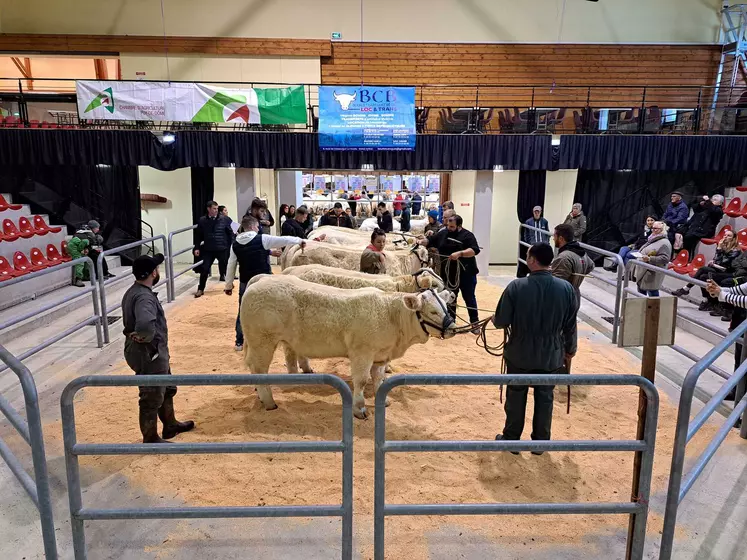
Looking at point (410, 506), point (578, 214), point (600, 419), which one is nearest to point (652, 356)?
point (410, 506)

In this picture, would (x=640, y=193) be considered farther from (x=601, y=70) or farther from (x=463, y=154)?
(x=463, y=154)

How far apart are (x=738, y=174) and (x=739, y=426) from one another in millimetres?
10733

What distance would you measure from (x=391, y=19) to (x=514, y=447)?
15.3 meters

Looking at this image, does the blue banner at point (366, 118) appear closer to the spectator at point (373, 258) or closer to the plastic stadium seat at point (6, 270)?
the spectator at point (373, 258)

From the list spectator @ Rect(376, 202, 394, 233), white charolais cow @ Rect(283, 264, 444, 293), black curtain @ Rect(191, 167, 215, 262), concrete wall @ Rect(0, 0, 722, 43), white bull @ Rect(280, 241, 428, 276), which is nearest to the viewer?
white charolais cow @ Rect(283, 264, 444, 293)

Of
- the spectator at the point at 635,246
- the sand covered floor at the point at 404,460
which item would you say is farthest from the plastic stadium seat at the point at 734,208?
the sand covered floor at the point at 404,460

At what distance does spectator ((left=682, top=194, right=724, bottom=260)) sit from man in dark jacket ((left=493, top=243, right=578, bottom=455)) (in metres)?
8.39

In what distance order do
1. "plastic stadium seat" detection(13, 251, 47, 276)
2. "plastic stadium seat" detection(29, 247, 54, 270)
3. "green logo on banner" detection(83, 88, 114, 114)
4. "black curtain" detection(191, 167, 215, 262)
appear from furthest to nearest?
"black curtain" detection(191, 167, 215, 262) → "green logo on banner" detection(83, 88, 114, 114) → "plastic stadium seat" detection(29, 247, 54, 270) → "plastic stadium seat" detection(13, 251, 47, 276)

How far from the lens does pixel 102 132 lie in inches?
457

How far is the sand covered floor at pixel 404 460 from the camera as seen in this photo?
3537 millimetres

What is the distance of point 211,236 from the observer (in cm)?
986

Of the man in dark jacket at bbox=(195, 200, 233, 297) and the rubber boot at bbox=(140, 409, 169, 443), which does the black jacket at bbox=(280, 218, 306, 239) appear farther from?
the rubber boot at bbox=(140, 409, 169, 443)

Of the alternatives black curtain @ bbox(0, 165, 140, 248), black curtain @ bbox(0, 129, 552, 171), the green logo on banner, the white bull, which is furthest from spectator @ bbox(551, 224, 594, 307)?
black curtain @ bbox(0, 165, 140, 248)

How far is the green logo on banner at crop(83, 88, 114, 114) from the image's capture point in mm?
11461
